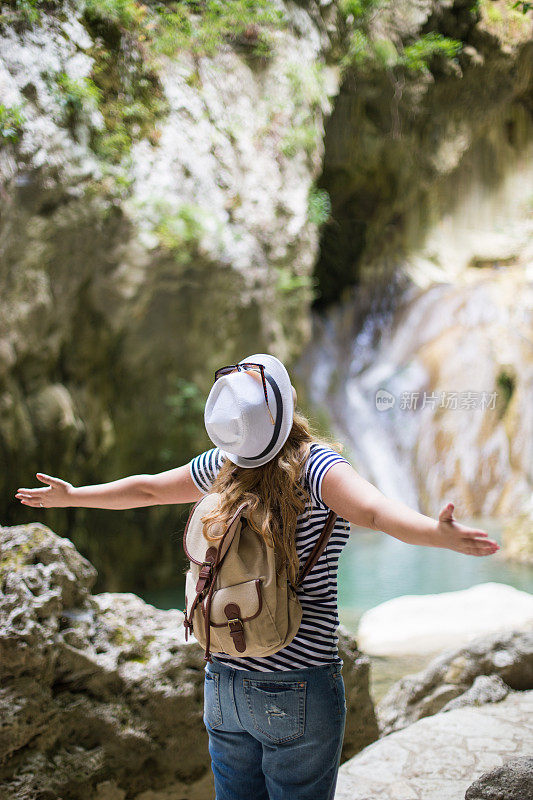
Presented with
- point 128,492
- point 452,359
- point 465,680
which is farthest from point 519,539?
point 128,492

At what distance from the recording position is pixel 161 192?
202 inches

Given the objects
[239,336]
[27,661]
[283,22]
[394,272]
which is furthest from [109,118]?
[394,272]

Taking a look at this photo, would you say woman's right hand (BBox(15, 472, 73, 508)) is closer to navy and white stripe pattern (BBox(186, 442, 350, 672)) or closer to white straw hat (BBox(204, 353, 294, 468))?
white straw hat (BBox(204, 353, 294, 468))

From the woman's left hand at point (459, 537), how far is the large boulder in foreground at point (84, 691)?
5.07 ft

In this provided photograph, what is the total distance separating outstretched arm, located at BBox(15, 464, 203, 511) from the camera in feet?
5.56

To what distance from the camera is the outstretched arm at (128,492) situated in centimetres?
169

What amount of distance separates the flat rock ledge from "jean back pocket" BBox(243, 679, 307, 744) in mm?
→ 893

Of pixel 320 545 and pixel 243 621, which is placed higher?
pixel 320 545

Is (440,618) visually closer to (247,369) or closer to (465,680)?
(465,680)

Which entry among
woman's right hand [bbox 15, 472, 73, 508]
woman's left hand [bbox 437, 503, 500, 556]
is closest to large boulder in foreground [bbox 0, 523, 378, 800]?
woman's right hand [bbox 15, 472, 73, 508]

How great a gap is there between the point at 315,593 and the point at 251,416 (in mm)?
392

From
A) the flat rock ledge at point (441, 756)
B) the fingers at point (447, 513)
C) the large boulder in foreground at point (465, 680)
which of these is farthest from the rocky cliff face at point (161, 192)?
the fingers at point (447, 513)

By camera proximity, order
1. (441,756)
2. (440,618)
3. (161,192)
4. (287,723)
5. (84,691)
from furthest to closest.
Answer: (440,618) < (161,192) < (441,756) < (84,691) < (287,723)

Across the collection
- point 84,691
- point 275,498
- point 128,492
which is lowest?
point 84,691
